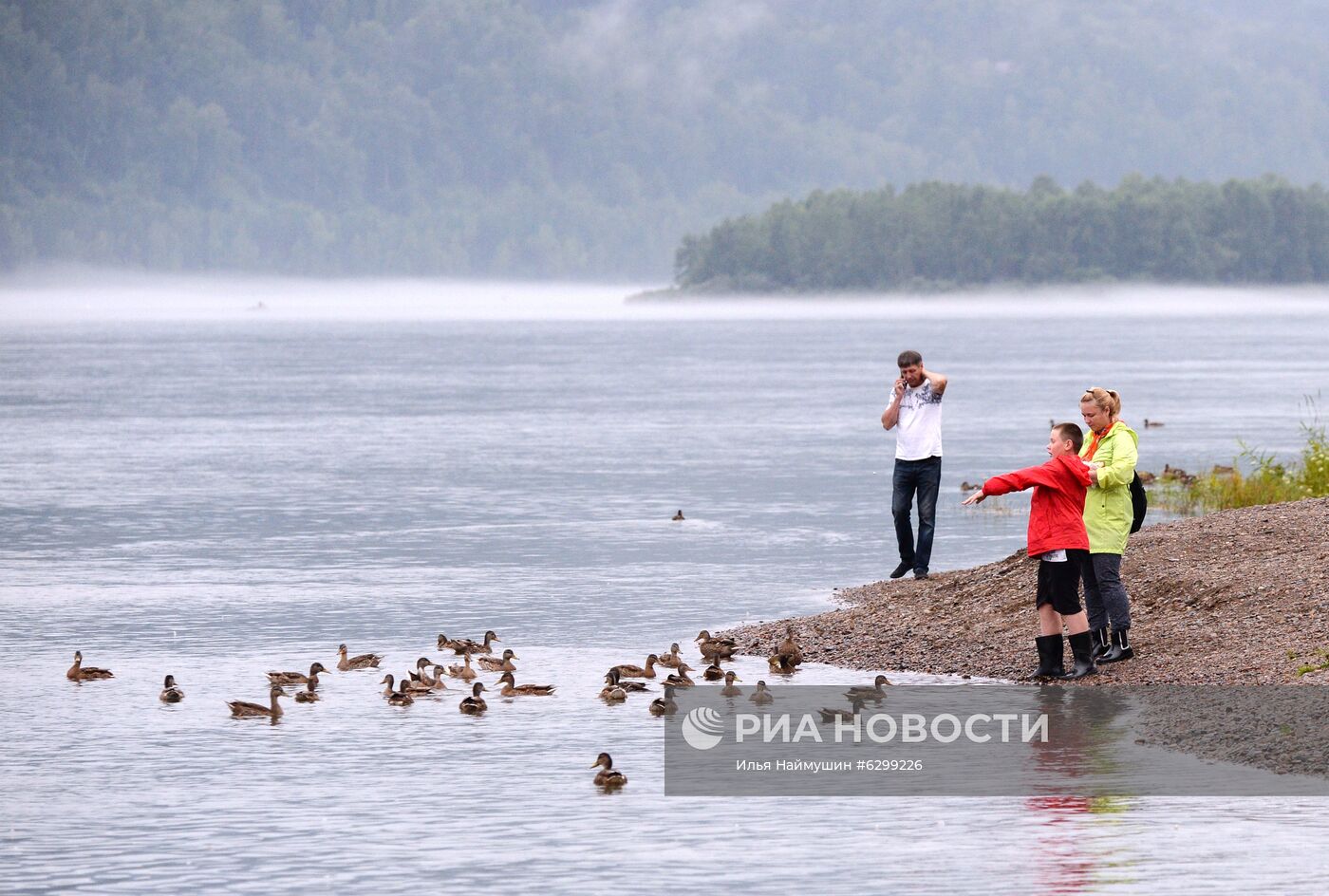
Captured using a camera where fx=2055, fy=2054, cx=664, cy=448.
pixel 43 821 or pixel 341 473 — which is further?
pixel 341 473

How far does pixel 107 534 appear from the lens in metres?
24.2

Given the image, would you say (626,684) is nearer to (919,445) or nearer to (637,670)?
(637,670)

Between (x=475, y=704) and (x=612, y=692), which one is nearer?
(x=475, y=704)

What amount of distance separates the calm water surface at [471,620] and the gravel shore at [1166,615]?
2.52 feet

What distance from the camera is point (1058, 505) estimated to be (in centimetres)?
1367

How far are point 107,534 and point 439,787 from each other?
13639 millimetres

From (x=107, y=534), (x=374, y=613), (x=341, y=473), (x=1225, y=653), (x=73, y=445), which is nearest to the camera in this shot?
(x=1225, y=653)

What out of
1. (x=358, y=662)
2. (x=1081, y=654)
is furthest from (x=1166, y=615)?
(x=358, y=662)

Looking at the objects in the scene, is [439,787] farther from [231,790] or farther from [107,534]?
[107,534]

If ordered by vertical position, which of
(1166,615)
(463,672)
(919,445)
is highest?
(919,445)

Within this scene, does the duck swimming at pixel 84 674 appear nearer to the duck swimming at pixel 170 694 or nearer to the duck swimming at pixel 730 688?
the duck swimming at pixel 170 694

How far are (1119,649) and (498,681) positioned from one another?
4340 mm

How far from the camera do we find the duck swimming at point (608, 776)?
38.0ft

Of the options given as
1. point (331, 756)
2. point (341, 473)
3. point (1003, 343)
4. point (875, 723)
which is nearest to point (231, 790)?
point (331, 756)
